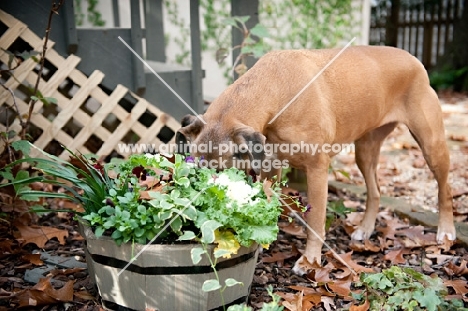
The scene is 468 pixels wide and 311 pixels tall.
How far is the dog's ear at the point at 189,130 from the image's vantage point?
9.62ft

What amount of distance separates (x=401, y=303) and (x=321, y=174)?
98cm

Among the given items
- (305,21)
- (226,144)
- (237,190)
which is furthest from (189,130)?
(305,21)

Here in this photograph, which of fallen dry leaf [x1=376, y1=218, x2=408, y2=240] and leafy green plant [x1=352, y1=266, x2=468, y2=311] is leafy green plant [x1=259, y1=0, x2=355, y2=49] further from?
leafy green plant [x1=352, y1=266, x2=468, y2=311]

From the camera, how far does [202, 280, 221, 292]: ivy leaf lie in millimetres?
2238

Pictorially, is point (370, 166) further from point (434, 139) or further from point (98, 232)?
point (98, 232)

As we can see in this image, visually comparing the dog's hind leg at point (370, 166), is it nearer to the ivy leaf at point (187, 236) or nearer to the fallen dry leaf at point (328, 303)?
the fallen dry leaf at point (328, 303)

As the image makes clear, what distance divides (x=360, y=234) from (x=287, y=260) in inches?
30.2

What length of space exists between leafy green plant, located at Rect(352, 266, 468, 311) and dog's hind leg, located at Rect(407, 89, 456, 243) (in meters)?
1.14

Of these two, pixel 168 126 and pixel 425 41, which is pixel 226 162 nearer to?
pixel 168 126

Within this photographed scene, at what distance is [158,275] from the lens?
2350 millimetres

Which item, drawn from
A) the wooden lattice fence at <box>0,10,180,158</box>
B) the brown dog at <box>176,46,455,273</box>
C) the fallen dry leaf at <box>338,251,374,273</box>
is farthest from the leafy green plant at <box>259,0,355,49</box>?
the fallen dry leaf at <box>338,251,374,273</box>

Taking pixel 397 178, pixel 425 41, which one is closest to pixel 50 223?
pixel 397 178

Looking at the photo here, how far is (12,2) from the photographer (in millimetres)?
4188

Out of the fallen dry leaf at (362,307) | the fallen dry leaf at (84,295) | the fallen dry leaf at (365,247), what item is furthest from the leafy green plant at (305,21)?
the fallen dry leaf at (84,295)
